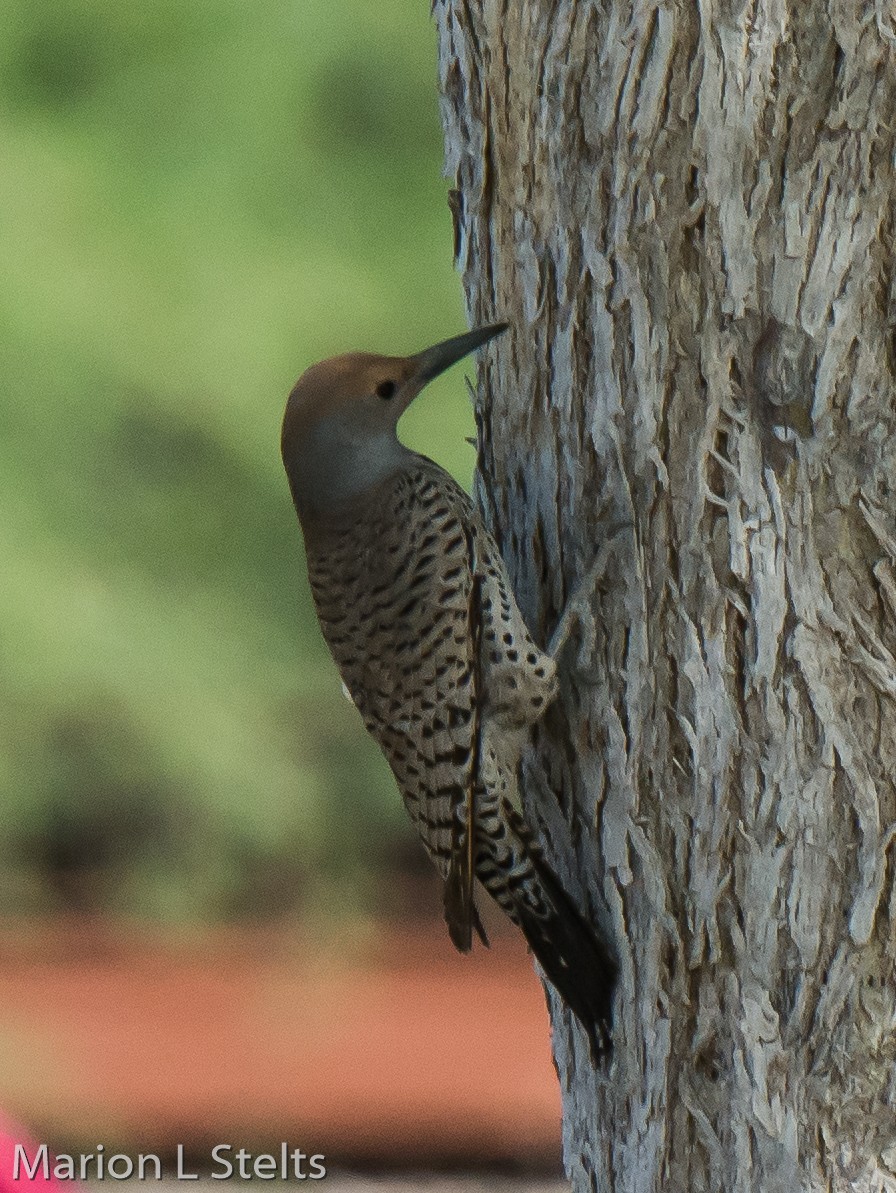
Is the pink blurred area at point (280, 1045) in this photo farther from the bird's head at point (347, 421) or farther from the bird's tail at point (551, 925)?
the bird's head at point (347, 421)

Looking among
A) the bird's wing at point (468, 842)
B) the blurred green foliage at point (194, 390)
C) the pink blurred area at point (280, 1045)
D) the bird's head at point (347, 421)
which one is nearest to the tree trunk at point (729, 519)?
the bird's wing at point (468, 842)

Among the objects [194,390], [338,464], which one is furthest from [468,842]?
[194,390]

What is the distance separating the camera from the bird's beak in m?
2.37

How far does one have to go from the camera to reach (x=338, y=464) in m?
2.71

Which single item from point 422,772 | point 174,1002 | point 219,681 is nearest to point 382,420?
point 422,772

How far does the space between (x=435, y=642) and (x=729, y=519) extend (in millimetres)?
680

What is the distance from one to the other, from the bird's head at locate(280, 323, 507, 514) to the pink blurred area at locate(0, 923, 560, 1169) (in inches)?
113

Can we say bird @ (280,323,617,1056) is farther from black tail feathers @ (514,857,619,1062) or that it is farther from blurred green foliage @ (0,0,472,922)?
blurred green foliage @ (0,0,472,922)

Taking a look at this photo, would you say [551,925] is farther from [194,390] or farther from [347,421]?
[194,390]

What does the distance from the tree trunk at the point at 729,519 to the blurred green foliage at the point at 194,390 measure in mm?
2794

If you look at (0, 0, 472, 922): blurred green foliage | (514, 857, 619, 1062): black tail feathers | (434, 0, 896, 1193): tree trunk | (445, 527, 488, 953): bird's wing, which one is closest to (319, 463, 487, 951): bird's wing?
(445, 527, 488, 953): bird's wing

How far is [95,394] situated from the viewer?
16.9 ft

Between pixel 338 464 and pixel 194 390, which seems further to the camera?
pixel 194 390

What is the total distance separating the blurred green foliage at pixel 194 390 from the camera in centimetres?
499
